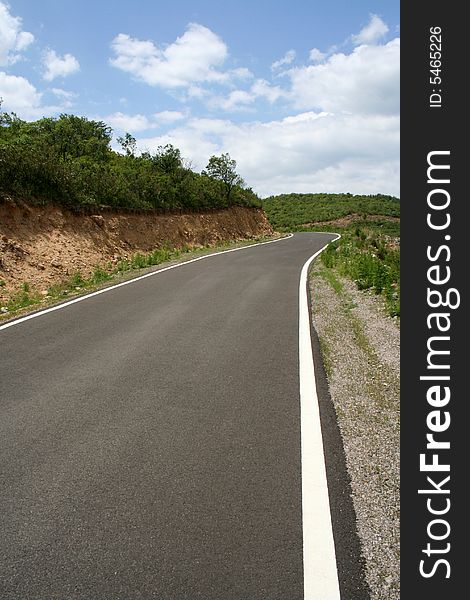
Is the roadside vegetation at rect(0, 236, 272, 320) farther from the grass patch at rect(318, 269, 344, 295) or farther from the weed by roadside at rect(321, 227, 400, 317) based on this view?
the weed by roadside at rect(321, 227, 400, 317)

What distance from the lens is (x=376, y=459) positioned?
409 centimetres

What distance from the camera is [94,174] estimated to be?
2167cm

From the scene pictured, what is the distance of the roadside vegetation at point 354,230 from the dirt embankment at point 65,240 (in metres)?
8.34

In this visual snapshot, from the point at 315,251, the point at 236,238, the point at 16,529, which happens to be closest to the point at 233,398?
the point at 16,529

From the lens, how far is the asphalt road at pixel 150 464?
9.38 ft

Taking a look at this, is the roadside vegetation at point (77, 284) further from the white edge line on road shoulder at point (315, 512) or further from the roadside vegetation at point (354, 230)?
the white edge line on road shoulder at point (315, 512)

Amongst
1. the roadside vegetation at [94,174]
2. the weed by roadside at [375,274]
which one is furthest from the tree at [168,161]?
the weed by roadside at [375,274]

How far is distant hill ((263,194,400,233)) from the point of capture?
6522cm

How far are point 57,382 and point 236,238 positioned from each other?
29.8m

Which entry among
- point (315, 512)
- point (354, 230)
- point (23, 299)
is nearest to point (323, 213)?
point (354, 230)

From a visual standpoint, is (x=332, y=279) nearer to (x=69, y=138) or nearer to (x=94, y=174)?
(x=94, y=174)

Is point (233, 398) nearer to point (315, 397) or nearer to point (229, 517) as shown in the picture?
point (315, 397)

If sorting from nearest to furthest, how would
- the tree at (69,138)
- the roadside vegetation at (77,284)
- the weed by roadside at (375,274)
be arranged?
the weed by roadside at (375,274) < the roadside vegetation at (77,284) < the tree at (69,138)

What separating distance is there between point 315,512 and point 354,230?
44.1 metres
